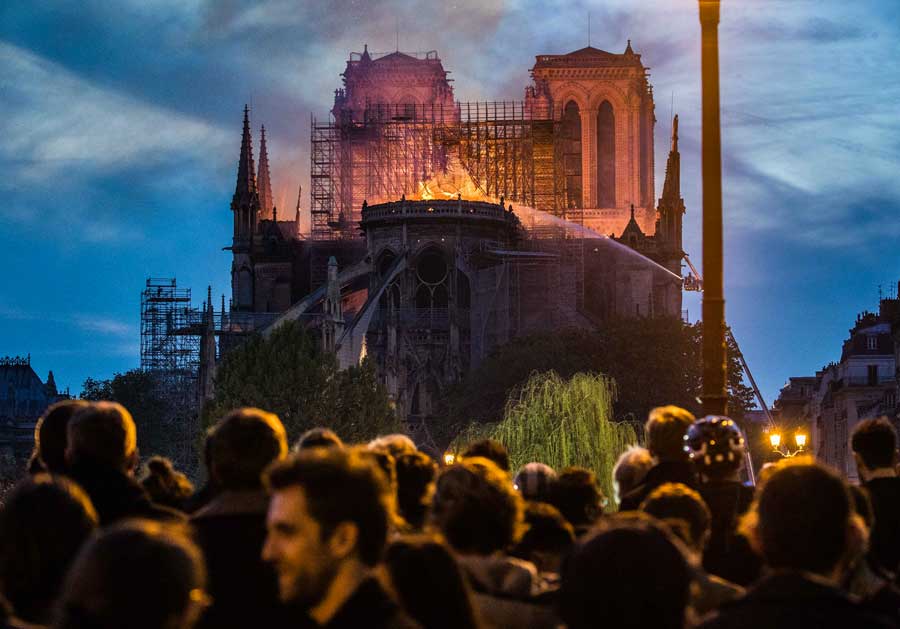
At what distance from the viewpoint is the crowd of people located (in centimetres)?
571

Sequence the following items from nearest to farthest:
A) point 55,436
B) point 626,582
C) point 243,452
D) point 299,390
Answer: point 626,582
point 243,452
point 55,436
point 299,390

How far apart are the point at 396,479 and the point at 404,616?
440 centimetres

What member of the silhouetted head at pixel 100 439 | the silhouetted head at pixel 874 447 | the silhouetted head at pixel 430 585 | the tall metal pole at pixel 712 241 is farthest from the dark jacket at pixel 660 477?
the silhouetted head at pixel 430 585

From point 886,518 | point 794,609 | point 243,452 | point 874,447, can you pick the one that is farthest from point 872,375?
point 794,609

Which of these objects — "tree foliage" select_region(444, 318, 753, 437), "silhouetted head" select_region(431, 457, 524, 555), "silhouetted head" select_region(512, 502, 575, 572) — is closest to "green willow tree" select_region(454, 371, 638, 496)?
"tree foliage" select_region(444, 318, 753, 437)

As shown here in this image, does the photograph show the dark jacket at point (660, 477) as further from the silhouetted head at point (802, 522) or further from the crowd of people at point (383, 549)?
the silhouetted head at point (802, 522)

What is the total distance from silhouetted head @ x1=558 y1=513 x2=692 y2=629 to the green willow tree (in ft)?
124

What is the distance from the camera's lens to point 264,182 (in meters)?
117

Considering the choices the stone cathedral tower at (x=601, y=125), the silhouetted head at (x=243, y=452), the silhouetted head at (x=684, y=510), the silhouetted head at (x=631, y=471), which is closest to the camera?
the silhouetted head at (x=243, y=452)

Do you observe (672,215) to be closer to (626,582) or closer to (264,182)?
(264,182)

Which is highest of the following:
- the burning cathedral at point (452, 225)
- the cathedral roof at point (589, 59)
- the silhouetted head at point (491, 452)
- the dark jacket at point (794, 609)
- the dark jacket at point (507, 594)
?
the cathedral roof at point (589, 59)

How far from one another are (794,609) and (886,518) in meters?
4.91

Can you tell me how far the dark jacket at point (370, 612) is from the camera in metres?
5.74

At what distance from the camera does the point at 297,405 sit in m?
70.8
